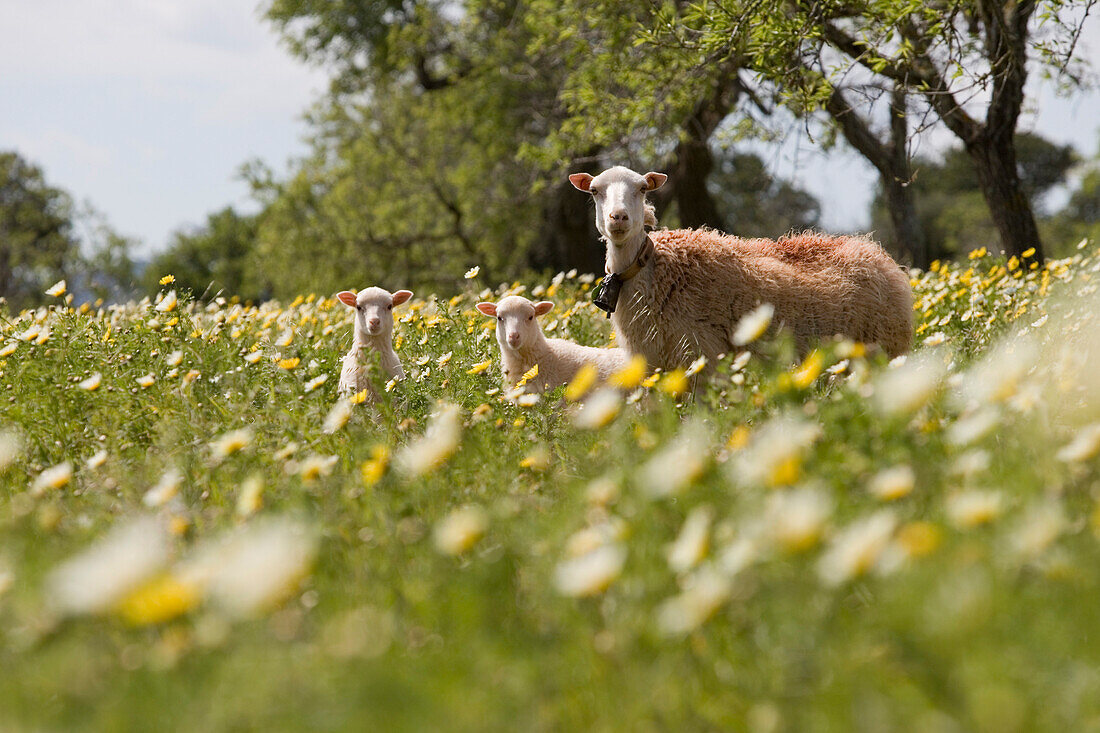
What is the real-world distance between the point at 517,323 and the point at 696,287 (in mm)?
1152

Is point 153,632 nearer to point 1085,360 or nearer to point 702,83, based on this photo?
point 1085,360

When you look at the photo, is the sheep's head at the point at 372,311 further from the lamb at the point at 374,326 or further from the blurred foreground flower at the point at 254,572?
the blurred foreground flower at the point at 254,572

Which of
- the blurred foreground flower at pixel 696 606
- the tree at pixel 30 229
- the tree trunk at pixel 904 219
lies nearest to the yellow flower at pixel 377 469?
the blurred foreground flower at pixel 696 606

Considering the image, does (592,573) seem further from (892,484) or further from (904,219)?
(904,219)

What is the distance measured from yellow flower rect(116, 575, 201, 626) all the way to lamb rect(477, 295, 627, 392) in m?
4.09

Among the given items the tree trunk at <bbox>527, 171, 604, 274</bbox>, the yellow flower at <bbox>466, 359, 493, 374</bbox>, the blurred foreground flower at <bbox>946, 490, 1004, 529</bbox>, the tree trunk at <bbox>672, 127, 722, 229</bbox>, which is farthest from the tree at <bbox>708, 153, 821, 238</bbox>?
the blurred foreground flower at <bbox>946, 490, 1004, 529</bbox>

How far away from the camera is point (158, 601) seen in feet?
5.63

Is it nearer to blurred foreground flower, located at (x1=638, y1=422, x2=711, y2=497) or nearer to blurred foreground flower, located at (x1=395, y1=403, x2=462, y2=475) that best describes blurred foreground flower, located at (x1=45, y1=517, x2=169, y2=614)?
blurred foreground flower, located at (x1=395, y1=403, x2=462, y2=475)

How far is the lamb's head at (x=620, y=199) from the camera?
219 inches

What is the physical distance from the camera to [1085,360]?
376 cm

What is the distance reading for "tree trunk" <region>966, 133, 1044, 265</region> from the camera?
11953mm

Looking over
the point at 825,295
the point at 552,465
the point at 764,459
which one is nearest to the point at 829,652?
the point at 764,459

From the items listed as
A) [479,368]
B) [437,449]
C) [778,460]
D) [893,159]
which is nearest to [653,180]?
[479,368]

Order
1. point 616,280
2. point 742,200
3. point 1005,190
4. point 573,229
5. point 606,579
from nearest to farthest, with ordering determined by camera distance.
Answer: point 606,579
point 616,280
point 1005,190
point 573,229
point 742,200
